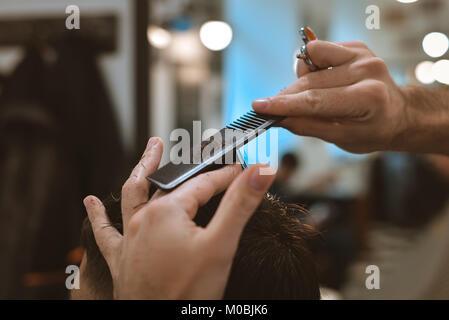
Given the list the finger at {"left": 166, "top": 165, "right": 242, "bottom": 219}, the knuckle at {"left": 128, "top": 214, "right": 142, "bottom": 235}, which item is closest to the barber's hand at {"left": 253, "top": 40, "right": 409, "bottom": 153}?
the finger at {"left": 166, "top": 165, "right": 242, "bottom": 219}

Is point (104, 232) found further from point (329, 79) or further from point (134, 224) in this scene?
point (329, 79)

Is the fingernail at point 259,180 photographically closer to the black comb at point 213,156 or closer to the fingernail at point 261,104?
the black comb at point 213,156

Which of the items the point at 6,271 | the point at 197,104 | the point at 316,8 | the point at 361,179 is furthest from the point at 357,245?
the point at 6,271

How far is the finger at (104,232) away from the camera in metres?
0.53

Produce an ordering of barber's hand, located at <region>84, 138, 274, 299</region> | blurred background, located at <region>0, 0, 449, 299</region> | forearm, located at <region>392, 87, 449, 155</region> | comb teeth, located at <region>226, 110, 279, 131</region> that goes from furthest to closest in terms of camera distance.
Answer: blurred background, located at <region>0, 0, 449, 299</region>, forearm, located at <region>392, 87, 449, 155</region>, comb teeth, located at <region>226, 110, 279, 131</region>, barber's hand, located at <region>84, 138, 274, 299</region>

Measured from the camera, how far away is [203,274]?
453 millimetres

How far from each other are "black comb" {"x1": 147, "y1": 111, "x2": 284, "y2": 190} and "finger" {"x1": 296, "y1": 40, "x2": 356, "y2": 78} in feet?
0.53

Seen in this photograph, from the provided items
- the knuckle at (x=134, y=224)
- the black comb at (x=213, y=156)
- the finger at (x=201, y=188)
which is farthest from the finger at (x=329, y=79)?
the knuckle at (x=134, y=224)

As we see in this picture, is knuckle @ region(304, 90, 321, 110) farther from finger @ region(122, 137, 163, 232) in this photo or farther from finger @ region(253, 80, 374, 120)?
finger @ region(122, 137, 163, 232)

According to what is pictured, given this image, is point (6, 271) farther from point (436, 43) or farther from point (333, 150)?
point (333, 150)

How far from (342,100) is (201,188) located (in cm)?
31

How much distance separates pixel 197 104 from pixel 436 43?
1.84 metres

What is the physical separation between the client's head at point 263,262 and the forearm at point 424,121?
33cm

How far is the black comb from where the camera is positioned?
0.50 meters
